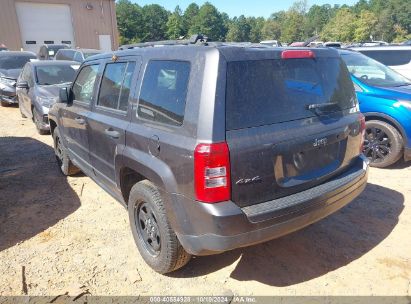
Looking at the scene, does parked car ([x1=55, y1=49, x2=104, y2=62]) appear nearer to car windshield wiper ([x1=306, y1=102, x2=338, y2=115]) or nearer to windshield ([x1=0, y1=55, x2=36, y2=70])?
windshield ([x1=0, y1=55, x2=36, y2=70])

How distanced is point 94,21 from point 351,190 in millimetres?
33663

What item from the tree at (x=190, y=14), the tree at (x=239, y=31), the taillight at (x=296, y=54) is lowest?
the tree at (x=239, y=31)

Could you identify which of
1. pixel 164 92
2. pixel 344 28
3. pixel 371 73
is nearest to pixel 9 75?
pixel 371 73

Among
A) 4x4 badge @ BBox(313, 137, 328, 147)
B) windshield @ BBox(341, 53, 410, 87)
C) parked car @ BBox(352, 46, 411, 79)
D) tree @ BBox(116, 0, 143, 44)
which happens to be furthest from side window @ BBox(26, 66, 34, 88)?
tree @ BBox(116, 0, 143, 44)

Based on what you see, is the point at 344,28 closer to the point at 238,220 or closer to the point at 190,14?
the point at 190,14

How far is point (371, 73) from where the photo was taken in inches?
234

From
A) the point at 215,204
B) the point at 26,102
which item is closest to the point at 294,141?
the point at 215,204

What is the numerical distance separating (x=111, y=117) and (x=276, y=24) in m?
107

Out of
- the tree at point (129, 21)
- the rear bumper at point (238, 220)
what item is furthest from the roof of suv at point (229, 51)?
the tree at point (129, 21)

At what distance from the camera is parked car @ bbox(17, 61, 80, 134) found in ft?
25.5

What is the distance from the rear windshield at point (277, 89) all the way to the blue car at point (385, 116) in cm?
265

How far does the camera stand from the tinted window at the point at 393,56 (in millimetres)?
7905

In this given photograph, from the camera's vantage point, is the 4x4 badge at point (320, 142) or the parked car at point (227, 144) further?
the 4x4 badge at point (320, 142)

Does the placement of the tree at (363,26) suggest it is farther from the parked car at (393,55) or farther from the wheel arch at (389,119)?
the wheel arch at (389,119)
